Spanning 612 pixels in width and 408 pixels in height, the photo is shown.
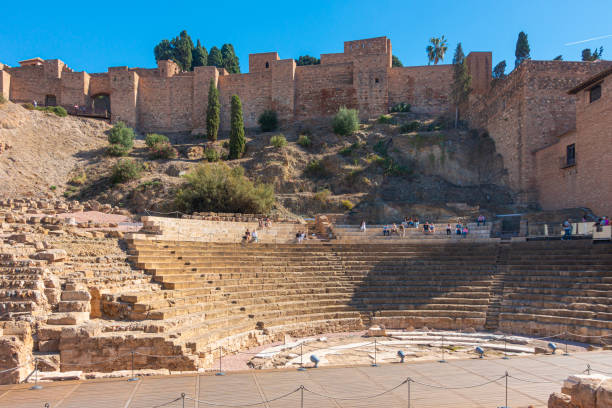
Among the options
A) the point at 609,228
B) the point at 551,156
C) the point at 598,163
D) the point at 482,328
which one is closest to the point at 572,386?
the point at 482,328

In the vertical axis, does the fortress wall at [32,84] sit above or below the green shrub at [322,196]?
above

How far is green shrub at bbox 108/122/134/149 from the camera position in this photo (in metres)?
32.6

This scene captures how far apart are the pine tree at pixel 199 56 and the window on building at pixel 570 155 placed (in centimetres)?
4460

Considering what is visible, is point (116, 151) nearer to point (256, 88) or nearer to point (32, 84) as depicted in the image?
point (256, 88)

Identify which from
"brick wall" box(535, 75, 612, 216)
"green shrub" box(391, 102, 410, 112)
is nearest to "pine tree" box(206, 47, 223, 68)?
"green shrub" box(391, 102, 410, 112)

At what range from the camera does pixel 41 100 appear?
3781 cm

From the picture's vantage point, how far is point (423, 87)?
35.8 metres

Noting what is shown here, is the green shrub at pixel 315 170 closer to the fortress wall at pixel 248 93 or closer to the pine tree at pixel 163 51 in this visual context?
the fortress wall at pixel 248 93

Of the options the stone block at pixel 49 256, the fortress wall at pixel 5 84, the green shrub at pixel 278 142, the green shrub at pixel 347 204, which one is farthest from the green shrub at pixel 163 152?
the stone block at pixel 49 256

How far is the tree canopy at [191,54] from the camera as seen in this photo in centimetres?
5250

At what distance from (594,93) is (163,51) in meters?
50.5

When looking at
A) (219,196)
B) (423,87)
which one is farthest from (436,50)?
(219,196)

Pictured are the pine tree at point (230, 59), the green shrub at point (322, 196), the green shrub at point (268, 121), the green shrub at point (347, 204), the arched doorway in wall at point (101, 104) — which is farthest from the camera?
the pine tree at point (230, 59)

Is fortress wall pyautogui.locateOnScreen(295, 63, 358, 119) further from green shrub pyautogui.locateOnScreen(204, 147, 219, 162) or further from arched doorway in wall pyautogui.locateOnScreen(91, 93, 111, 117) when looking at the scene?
arched doorway in wall pyautogui.locateOnScreen(91, 93, 111, 117)
